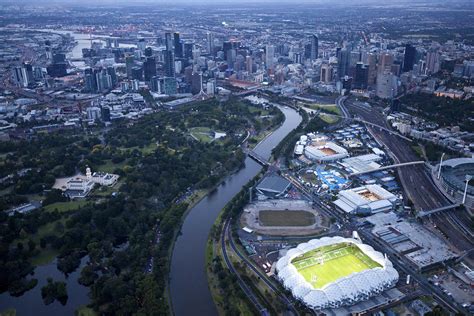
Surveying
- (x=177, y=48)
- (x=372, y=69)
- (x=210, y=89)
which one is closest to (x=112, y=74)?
(x=210, y=89)

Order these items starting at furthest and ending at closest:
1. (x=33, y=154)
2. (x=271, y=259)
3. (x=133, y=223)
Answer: (x=33, y=154), (x=133, y=223), (x=271, y=259)

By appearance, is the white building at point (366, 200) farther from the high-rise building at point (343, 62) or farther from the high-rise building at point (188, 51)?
the high-rise building at point (188, 51)

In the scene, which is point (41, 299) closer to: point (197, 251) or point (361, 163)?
point (197, 251)

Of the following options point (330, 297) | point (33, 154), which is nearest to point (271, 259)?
point (330, 297)

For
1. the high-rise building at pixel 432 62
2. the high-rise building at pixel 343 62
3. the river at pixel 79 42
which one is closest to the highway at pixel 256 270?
the high-rise building at pixel 343 62

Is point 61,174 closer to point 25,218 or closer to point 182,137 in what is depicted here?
point 25,218
